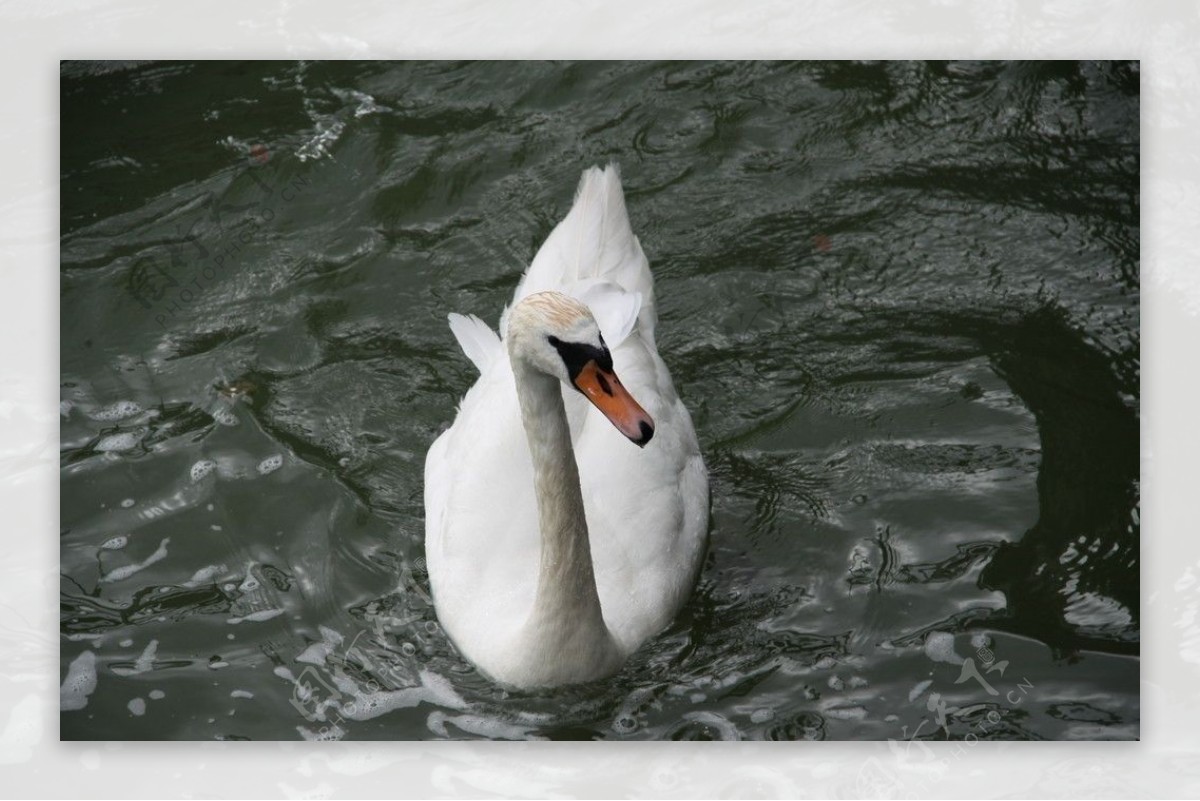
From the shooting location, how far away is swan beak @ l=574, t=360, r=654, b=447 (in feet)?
11.6

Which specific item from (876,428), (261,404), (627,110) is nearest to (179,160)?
(261,404)

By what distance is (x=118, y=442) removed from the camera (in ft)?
16.6

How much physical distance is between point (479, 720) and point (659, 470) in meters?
0.89

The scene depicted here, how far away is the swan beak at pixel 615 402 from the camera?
11.6 ft

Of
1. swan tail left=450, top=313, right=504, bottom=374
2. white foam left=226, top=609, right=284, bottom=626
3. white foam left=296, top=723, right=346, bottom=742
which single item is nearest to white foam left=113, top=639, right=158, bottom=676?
white foam left=226, top=609, right=284, bottom=626

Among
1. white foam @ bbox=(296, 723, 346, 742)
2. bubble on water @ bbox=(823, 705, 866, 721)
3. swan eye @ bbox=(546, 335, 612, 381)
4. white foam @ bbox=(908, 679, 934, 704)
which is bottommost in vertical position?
white foam @ bbox=(296, 723, 346, 742)

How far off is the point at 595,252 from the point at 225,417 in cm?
138

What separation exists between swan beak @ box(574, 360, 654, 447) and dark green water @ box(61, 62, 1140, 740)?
109 centimetres

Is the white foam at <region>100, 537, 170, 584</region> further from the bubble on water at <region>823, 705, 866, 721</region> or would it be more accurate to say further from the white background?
the bubble on water at <region>823, 705, 866, 721</region>

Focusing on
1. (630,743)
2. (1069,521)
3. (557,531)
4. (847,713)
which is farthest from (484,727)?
(1069,521)

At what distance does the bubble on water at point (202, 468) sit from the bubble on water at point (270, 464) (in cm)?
15

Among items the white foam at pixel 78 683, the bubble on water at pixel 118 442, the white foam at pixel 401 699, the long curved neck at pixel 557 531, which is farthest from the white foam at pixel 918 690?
the bubble on water at pixel 118 442

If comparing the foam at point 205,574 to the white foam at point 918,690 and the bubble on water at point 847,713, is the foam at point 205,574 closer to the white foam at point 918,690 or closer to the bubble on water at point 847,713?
the bubble on water at point 847,713

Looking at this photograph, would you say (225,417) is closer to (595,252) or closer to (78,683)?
(78,683)
